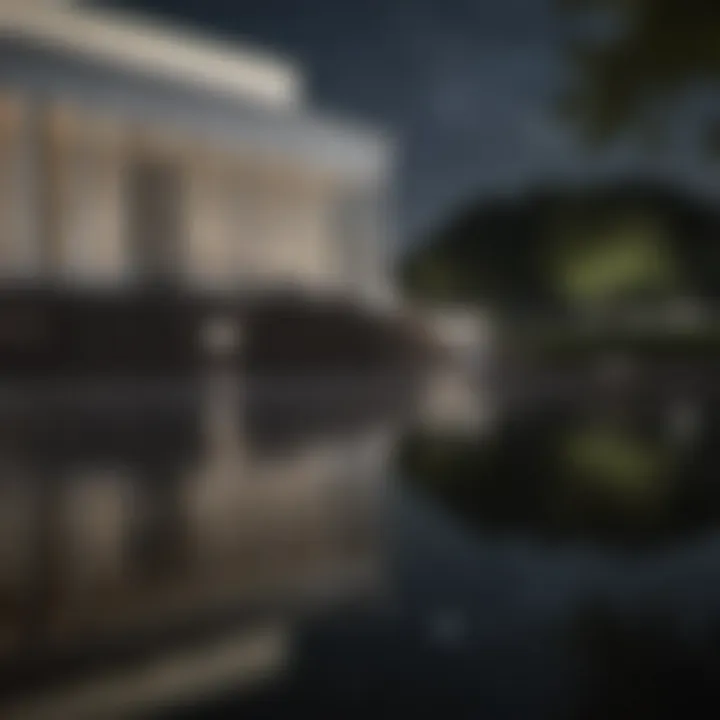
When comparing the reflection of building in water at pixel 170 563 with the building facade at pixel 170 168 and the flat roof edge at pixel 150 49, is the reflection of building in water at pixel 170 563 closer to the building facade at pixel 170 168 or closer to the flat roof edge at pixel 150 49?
the building facade at pixel 170 168

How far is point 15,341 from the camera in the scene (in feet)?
35.4

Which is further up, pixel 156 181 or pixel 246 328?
pixel 156 181

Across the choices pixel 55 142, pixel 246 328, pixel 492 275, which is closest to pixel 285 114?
pixel 55 142

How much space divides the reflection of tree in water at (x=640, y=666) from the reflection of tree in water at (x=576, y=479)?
1.00m

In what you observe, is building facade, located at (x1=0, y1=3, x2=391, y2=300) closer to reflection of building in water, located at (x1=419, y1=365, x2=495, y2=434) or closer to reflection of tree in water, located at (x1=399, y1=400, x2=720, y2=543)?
reflection of building in water, located at (x1=419, y1=365, x2=495, y2=434)

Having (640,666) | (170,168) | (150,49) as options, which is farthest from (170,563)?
(170,168)

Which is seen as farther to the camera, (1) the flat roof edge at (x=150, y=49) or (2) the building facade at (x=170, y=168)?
(1) the flat roof edge at (x=150, y=49)

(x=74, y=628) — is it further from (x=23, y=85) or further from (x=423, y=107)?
(x=23, y=85)

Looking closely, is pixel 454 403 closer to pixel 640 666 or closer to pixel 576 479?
pixel 576 479

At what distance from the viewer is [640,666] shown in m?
2.18

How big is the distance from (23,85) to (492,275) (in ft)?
22.8

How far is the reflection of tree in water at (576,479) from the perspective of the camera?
12.5ft

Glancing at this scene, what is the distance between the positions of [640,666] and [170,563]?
154 cm

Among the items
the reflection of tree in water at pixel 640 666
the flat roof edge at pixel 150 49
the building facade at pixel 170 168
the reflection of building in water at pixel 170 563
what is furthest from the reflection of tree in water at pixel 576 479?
the flat roof edge at pixel 150 49
